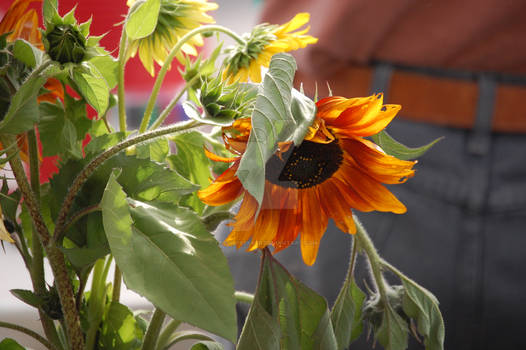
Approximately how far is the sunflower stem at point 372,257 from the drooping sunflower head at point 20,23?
136mm

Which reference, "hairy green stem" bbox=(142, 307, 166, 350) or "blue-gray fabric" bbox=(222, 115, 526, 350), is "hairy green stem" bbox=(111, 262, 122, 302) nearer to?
"hairy green stem" bbox=(142, 307, 166, 350)

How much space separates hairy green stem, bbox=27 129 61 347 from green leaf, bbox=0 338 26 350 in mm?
13

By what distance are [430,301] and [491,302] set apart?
34cm

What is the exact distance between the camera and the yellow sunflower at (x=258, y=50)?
8.9 inches

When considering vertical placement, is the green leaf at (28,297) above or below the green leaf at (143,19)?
below

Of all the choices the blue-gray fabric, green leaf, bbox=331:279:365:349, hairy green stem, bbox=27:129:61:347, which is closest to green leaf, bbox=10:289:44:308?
hairy green stem, bbox=27:129:61:347

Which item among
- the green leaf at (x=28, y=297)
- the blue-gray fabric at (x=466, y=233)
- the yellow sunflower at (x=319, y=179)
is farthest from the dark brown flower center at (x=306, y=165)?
the blue-gray fabric at (x=466, y=233)

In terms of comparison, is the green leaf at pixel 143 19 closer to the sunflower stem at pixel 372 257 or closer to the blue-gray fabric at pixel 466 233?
the sunflower stem at pixel 372 257

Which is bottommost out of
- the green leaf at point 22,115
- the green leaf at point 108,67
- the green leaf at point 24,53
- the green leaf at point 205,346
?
the green leaf at point 205,346

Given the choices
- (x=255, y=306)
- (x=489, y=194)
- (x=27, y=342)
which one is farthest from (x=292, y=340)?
(x=489, y=194)

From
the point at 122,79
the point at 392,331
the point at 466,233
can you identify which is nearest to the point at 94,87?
the point at 122,79

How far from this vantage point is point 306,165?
0.61ft

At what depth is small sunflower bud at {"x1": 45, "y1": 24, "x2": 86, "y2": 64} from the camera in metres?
0.17

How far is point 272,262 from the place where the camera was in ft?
0.65
